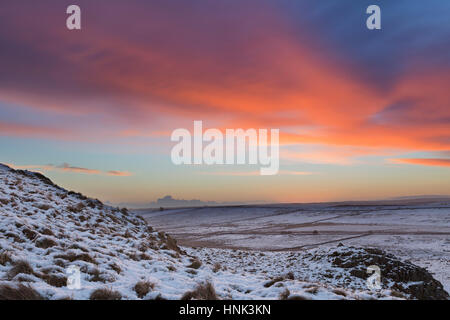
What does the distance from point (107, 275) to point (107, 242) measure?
3.43 metres

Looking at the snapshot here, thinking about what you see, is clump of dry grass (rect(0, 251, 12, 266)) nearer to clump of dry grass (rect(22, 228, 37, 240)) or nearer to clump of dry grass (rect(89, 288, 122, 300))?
clump of dry grass (rect(22, 228, 37, 240))

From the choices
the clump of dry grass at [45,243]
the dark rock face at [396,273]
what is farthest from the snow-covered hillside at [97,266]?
the dark rock face at [396,273]

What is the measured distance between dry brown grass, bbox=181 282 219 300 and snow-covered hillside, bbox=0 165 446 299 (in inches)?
0.8

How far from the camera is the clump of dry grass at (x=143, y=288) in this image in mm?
6301

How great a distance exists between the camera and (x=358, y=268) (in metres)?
14.4

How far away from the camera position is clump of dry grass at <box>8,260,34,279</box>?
20.6ft

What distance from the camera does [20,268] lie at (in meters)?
6.53

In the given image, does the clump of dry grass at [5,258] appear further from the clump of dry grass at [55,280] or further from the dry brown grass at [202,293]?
the dry brown grass at [202,293]

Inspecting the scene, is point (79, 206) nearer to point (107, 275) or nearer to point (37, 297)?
point (107, 275)

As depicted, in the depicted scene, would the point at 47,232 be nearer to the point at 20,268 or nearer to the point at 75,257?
the point at 75,257

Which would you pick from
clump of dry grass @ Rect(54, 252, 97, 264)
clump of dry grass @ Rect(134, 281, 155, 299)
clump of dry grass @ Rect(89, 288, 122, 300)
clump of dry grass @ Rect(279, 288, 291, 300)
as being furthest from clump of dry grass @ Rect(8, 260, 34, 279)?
clump of dry grass @ Rect(279, 288, 291, 300)

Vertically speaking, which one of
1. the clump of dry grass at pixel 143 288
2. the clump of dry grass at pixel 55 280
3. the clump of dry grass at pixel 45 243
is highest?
the clump of dry grass at pixel 45 243

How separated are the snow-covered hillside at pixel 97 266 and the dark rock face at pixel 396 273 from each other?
0.32 m
